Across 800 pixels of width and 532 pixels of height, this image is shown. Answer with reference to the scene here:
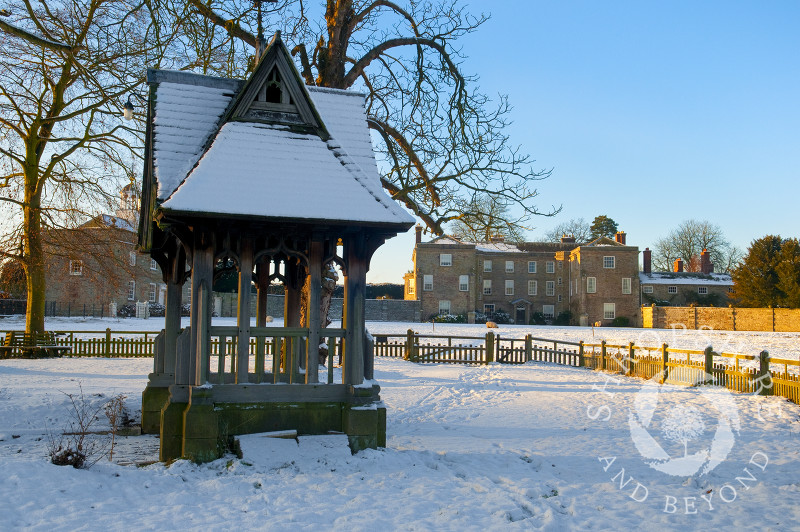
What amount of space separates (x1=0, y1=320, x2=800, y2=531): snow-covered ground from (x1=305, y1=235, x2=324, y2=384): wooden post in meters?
1.04

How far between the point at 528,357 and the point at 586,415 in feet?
43.1

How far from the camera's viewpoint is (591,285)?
61188 mm

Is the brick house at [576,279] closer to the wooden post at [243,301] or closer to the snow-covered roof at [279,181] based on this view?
the snow-covered roof at [279,181]

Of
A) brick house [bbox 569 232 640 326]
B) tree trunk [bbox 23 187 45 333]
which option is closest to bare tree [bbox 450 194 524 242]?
tree trunk [bbox 23 187 45 333]

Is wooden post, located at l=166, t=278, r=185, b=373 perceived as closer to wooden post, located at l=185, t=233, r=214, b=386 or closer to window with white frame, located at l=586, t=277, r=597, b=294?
wooden post, located at l=185, t=233, r=214, b=386

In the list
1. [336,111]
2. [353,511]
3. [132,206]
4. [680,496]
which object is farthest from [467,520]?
[132,206]

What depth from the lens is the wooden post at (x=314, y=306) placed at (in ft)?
27.5

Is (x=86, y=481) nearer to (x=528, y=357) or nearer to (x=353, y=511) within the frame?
(x=353, y=511)

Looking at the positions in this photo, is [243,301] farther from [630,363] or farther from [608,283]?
[608,283]

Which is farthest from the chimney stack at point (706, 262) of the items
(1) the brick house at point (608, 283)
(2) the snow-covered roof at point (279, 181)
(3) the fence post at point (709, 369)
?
(2) the snow-covered roof at point (279, 181)

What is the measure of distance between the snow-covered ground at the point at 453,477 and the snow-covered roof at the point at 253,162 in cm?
316

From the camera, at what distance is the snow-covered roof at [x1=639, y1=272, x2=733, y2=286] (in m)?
62.6

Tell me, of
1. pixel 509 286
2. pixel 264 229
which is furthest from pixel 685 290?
pixel 264 229

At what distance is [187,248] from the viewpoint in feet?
27.0
